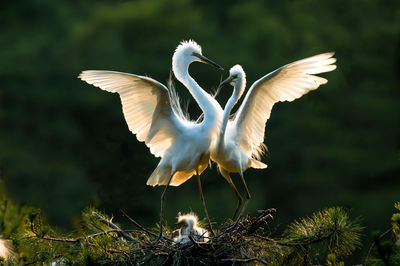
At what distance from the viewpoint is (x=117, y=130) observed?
7395 mm

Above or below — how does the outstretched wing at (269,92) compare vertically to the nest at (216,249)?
above

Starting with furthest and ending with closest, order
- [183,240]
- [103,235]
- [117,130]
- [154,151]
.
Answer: [117,130] → [154,151] → [183,240] → [103,235]

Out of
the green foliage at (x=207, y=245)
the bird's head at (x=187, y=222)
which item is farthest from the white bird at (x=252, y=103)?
the green foliage at (x=207, y=245)

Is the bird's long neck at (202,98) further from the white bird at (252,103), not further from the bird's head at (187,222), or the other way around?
the bird's head at (187,222)

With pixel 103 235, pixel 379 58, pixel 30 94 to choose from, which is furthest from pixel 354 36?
pixel 103 235

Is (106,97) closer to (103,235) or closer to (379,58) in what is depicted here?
(379,58)

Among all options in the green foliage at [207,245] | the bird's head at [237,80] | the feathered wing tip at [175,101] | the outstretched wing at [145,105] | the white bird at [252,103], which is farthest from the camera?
the feathered wing tip at [175,101]

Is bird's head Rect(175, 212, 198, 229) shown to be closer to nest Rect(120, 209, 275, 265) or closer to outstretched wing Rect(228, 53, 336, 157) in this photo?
nest Rect(120, 209, 275, 265)

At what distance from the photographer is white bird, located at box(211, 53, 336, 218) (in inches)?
110

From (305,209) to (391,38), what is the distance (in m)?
3.36

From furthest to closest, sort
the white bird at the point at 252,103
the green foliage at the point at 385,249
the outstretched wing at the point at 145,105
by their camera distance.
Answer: the white bird at the point at 252,103
the outstretched wing at the point at 145,105
the green foliage at the point at 385,249

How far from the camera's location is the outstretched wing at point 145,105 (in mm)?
2623

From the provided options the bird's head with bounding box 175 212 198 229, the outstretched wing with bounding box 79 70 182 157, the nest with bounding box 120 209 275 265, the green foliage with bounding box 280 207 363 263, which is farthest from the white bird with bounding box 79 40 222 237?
the green foliage with bounding box 280 207 363 263

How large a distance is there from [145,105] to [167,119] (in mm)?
136
